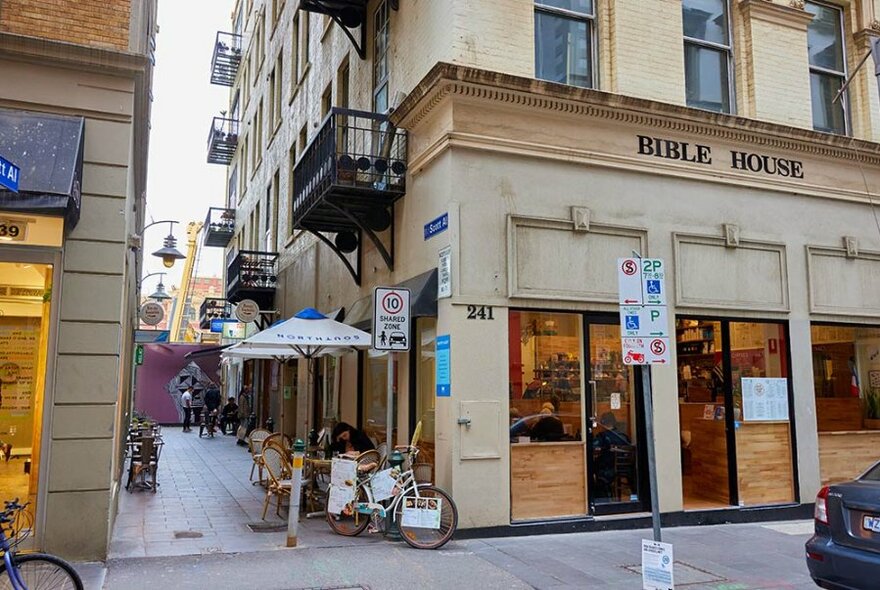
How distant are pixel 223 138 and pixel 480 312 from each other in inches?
1072

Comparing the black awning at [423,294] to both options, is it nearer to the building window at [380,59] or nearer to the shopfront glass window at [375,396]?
the shopfront glass window at [375,396]

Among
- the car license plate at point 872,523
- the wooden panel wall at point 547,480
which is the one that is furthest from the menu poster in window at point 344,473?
the car license plate at point 872,523

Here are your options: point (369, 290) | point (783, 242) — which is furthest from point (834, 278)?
point (369, 290)

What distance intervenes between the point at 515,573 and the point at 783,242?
7.27 metres

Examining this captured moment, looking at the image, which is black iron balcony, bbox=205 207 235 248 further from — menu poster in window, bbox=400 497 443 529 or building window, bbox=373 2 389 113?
menu poster in window, bbox=400 497 443 529

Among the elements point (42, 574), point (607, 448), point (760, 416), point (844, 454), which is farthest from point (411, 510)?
point (844, 454)

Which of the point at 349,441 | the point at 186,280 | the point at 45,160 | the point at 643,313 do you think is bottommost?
the point at 349,441

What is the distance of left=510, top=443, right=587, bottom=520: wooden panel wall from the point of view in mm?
9664

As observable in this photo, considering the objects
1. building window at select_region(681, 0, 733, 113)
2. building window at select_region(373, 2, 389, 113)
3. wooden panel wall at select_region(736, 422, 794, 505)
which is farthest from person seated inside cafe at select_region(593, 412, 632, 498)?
building window at select_region(373, 2, 389, 113)

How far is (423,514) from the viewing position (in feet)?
28.4

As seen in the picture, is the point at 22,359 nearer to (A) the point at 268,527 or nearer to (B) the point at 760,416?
(A) the point at 268,527

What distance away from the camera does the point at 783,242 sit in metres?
11.8

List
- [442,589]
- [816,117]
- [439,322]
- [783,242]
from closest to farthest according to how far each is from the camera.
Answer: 1. [442,589]
2. [439,322]
3. [783,242]
4. [816,117]

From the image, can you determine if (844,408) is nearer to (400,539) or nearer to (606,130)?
(606,130)
